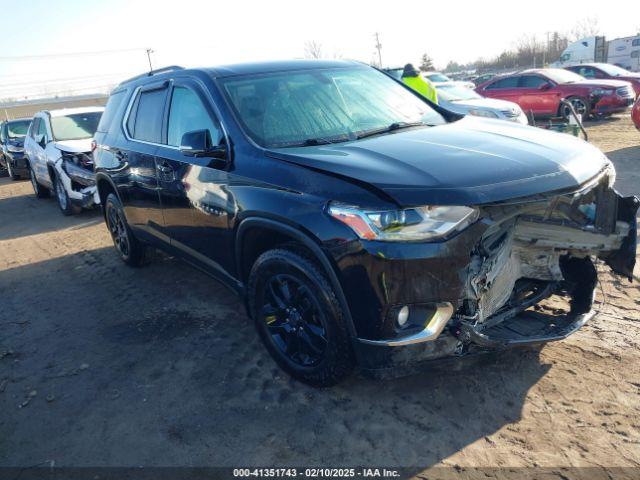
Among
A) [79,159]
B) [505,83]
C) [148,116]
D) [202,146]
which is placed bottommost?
[505,83]

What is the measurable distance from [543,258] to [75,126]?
28.3 ft

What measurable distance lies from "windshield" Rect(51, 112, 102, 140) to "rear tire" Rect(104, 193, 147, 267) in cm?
385

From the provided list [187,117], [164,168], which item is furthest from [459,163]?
[164,168]

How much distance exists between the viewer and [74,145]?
8445mm

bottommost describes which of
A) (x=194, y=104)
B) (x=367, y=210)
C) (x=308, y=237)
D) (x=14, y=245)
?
(x=14, y=245)

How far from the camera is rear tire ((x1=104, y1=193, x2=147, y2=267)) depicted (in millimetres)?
5484

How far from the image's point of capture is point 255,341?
3852mm

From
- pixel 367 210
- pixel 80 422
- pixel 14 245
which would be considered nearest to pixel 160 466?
pixel 80 422

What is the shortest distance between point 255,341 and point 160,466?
1.30 m

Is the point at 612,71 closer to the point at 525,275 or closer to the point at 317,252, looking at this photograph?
the point at 525,275

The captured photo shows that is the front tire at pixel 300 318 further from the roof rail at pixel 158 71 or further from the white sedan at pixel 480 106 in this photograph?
the white sedan at pixel 480 106

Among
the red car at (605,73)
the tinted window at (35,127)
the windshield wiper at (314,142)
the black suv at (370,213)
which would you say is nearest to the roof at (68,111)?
the tinted window at (35,127)

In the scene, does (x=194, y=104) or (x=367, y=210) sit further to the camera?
(x=194, y=104)

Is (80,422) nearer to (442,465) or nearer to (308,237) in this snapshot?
(308,237)
